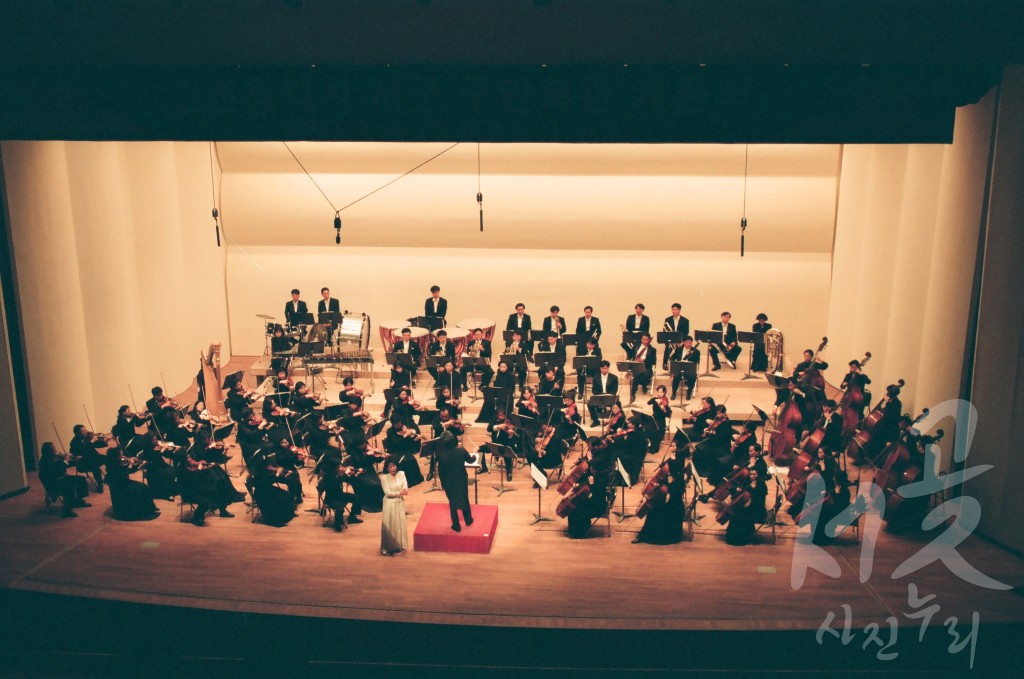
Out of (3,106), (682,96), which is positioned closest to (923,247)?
(682,96)

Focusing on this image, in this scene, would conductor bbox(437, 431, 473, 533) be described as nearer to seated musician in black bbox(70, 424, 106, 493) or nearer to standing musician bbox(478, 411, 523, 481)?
standing musician bbox(478, 411, 523, 481)

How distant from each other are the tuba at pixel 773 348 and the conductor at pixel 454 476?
7.29m

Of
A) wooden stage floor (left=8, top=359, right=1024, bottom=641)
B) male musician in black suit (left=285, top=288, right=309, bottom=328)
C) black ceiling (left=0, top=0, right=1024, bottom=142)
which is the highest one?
black ceiling (left=0, top=0, right=1024, bottom=142)

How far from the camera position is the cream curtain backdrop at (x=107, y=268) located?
10.8m

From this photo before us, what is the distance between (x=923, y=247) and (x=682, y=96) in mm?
4700

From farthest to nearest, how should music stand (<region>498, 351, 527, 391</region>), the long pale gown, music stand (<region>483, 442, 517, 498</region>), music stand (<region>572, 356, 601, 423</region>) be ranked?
music stand (<region>498, 351, 527, 391</region>), music stand (<region>572, 356, 601, 423</region>), music stand (<region>483, 442, 517, 498</region>), the long pale gown

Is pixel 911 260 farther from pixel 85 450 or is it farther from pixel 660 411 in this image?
pixel 85 450

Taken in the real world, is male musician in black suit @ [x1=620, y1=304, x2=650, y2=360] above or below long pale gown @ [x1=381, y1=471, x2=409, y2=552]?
above

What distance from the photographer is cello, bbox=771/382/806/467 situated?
35.7ft

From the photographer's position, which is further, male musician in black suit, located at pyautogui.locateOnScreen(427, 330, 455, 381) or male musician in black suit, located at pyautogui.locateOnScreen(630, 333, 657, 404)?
male musician in black suit, located at pyautogui.locateOnScreen(427, 330, 455, 381)

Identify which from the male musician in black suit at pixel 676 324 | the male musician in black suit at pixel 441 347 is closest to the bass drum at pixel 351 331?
the male musician in black suit at pixel 441 347

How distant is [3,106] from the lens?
360 inches

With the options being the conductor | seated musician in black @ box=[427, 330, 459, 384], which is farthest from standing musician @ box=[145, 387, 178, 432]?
seated musician in black @ box=[427, 330, 459, 384]

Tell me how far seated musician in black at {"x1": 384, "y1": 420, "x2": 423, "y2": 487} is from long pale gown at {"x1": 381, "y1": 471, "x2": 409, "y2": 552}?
128cm
